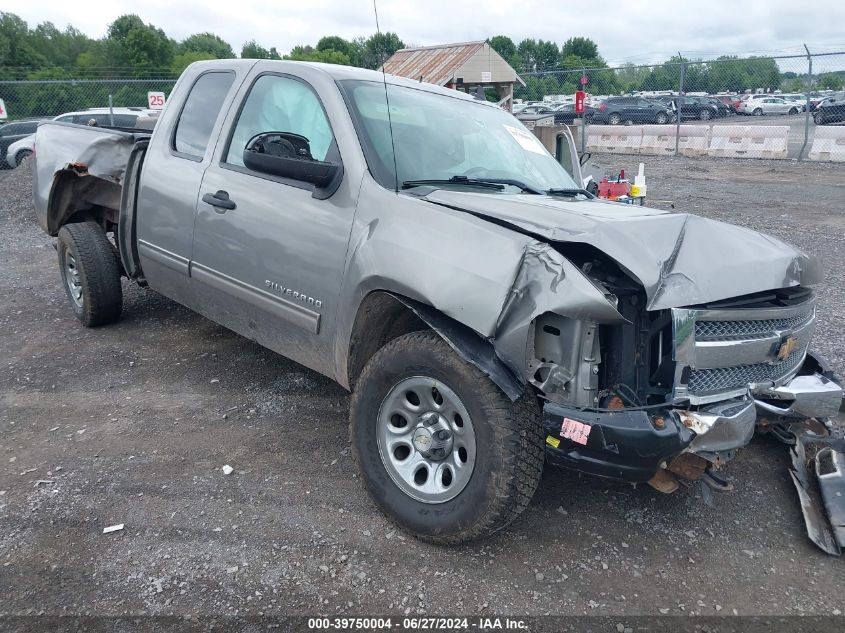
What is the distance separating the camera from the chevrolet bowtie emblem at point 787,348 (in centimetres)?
290

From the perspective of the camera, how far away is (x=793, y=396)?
2.91 metres

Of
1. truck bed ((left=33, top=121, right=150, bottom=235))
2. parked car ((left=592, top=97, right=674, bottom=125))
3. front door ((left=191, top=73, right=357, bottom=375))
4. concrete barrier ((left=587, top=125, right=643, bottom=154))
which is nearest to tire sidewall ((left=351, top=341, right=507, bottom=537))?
front door ((left=191, top=73, right=357, bottom=375))

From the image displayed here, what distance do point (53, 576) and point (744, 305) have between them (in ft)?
9.60

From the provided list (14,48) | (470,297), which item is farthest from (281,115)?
(14,48)

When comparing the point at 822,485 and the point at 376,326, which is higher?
the point at 376,326

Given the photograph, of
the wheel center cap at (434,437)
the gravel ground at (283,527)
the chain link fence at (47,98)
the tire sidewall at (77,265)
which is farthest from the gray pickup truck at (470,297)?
the chain link fence at (47,98)

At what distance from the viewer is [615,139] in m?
21.5

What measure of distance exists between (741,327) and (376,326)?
153 cm

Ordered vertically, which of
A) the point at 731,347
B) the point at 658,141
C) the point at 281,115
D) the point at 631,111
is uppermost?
the point at 631,111

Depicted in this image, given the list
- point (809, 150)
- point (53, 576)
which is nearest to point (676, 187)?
point (809, 150)

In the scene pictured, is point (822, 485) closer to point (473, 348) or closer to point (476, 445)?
point (476, 445)

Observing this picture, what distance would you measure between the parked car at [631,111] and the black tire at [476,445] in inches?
1236

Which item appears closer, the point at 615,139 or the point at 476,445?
the point at 476,445

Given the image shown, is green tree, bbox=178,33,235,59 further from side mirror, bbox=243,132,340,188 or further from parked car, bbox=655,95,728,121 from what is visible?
side mirror, bbox=243,132,340,188
